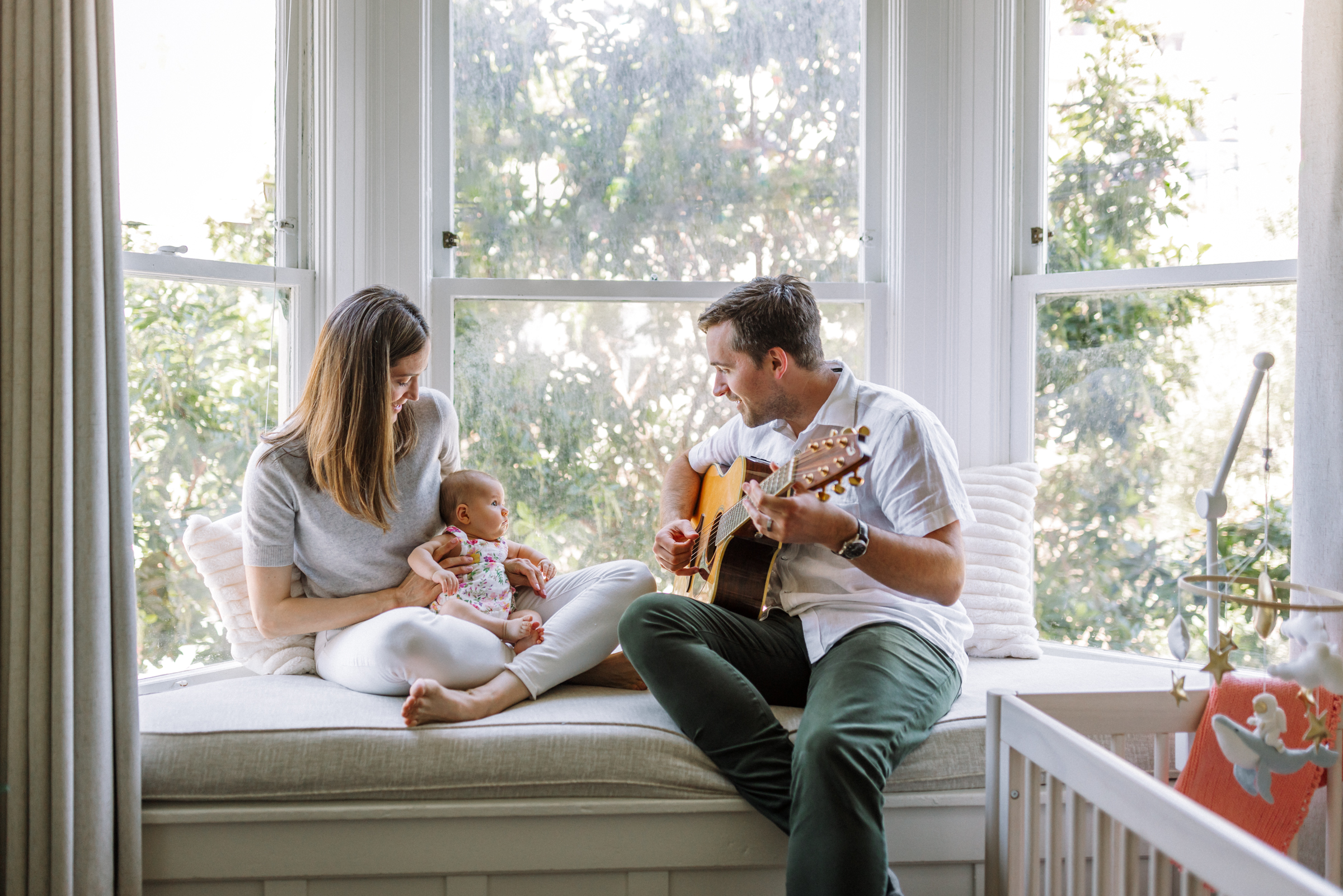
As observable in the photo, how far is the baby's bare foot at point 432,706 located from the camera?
4.84 ft

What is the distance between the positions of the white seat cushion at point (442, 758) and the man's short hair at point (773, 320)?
71 cm

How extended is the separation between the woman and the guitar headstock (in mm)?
525

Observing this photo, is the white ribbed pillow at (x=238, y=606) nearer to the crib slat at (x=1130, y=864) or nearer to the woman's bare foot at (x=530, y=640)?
the woman's bare foot at (x=530, y=640)

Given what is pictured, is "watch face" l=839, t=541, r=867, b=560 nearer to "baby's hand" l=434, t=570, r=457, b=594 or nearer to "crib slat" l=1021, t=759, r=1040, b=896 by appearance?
"crib slat" l=1021, t=759, r=1040, b=896

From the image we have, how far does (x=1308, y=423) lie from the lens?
1615 mm

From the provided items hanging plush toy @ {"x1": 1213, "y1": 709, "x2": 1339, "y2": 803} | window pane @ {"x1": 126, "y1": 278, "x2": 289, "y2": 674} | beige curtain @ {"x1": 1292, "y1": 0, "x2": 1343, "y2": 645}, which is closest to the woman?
window pane @ {"x1": 126, "y1": 278, "x2": 289, "y2": 674}

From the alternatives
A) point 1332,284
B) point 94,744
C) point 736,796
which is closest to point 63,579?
point 94,744

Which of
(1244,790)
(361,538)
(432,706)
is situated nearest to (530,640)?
(432,706)

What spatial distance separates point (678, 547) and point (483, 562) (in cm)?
41

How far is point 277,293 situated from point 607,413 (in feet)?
2.78

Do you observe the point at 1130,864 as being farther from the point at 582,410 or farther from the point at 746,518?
the point at 582,410

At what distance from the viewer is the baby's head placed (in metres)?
1.90

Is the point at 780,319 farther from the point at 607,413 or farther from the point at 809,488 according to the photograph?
the point at 607,413

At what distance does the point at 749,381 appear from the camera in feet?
5.84
